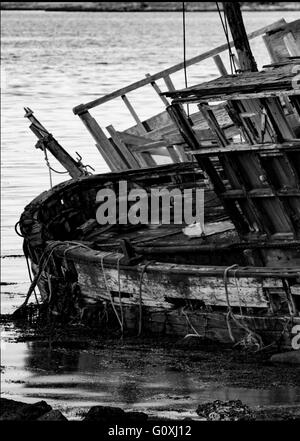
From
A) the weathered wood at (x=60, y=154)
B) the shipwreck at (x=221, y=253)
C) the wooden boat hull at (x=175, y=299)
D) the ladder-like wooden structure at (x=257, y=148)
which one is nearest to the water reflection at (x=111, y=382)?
the wooden boat hull at (x=175, y=299)

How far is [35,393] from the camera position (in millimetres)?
13391

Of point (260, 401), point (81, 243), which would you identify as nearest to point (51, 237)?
point (81, 243)

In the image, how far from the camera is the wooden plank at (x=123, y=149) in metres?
22.2

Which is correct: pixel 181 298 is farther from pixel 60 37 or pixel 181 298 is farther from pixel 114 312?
pixel 60 37

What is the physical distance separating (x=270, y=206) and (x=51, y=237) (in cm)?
394

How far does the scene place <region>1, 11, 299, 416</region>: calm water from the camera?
14.6 metres

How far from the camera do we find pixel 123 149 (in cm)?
2230

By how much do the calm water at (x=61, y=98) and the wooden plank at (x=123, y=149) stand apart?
2488 mm

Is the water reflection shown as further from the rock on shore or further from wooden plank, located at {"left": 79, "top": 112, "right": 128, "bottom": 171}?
wooden plank, located at {"left": 79, "top": 112, "right": 128, "bottom": 171}

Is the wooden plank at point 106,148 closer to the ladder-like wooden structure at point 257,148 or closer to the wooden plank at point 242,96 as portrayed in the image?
the ladder-like wooden structure at point 257,148

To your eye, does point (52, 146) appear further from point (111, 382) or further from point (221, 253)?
point (111, 382)

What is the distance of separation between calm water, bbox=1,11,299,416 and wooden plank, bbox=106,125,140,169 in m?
2.49

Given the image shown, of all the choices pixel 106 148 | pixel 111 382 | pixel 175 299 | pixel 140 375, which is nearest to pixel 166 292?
pixel 175 299

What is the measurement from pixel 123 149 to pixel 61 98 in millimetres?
31824
